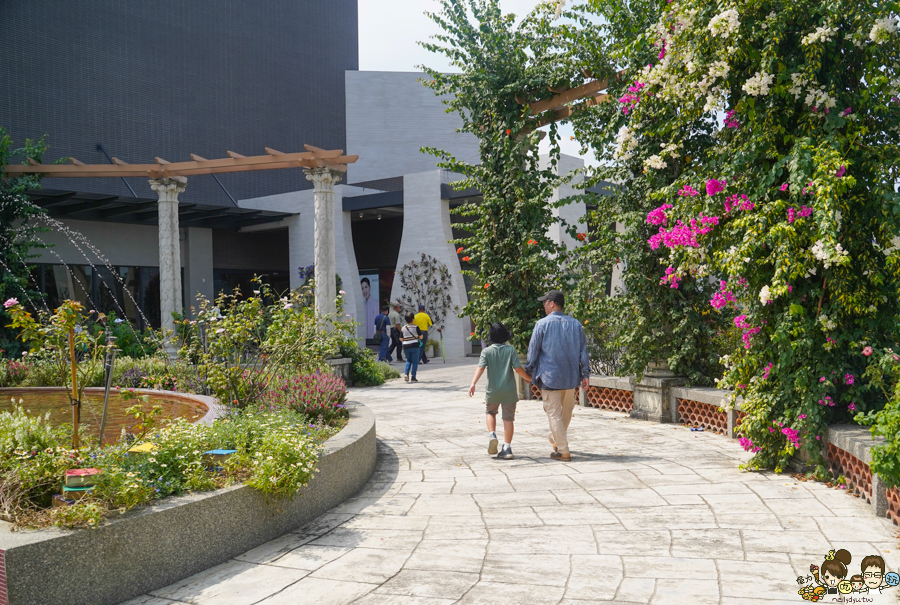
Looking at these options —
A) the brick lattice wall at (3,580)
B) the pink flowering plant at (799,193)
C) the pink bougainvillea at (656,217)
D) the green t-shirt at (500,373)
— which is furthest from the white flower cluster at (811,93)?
the brick lattice wall at (3,580)

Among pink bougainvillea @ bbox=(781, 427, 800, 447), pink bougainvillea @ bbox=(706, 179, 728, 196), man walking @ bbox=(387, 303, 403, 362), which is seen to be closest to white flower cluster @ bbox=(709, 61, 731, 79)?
pink bougainvillea @ bbox=(706, 179, 728, 196)

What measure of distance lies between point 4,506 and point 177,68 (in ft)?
67.9

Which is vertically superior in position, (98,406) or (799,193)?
(799,193)

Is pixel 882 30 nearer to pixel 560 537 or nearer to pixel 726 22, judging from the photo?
pixel 726 22

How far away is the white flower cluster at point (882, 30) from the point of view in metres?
4.73

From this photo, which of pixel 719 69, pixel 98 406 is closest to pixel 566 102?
pixel 719 69

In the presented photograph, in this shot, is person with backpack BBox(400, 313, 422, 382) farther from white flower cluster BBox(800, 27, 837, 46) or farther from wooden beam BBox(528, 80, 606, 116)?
white flower cluster BBox(800, 27, 837, 46)

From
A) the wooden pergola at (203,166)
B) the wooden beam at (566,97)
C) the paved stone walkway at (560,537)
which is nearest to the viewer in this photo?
the paved stone walkway at (560,537)

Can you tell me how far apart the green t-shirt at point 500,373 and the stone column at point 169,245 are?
1024 cm

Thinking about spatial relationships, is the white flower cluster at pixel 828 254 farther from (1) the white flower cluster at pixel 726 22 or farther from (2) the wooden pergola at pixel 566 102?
(2) the wooden pergola at pixel 566 102

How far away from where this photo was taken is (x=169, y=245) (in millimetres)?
14961

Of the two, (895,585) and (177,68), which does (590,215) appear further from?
(177,68)

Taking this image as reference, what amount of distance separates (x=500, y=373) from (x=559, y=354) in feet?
2.04

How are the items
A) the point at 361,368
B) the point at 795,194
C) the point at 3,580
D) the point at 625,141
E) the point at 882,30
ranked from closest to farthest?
the point at 3,580, the point at 882,30, the point at 795,194, the point at 625,141, the point at 361,368
